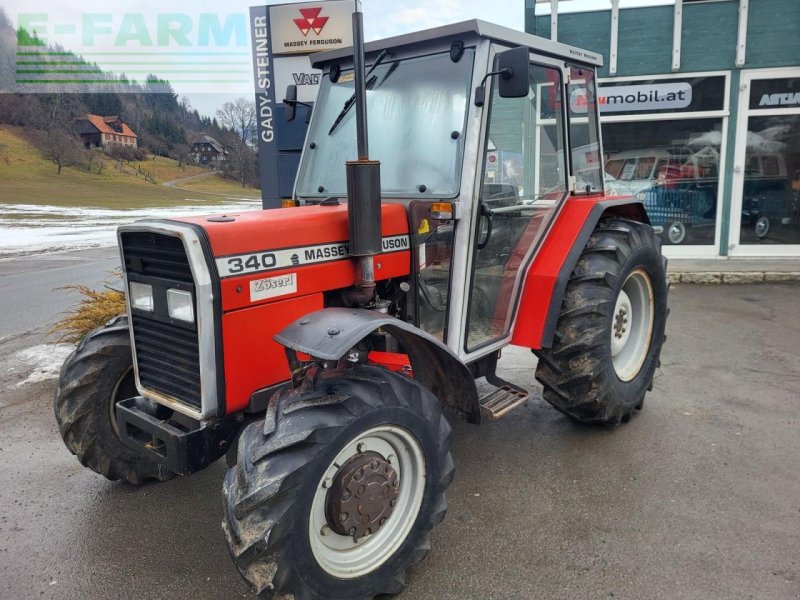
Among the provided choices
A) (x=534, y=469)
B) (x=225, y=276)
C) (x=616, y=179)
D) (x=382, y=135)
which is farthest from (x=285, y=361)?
(x=616, y=179)

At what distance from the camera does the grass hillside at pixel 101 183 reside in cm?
3897

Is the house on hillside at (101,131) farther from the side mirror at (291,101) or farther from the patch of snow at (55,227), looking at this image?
the side mirror at (291,101)

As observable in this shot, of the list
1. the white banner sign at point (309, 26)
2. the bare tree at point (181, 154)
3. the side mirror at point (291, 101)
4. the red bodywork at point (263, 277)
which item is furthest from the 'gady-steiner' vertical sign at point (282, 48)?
the bare tree at point (181, 154)

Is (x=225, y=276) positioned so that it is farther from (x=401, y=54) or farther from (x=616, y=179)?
(x=616, y=179)

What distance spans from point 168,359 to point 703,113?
28.9 feet

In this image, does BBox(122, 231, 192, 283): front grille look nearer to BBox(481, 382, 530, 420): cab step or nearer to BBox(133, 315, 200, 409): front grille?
BBox(133, 315, 200, 409): front grille

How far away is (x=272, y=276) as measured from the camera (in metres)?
2.67

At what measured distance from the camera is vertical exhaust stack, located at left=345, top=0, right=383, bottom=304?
2.58 meters

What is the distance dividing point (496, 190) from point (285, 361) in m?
1.49

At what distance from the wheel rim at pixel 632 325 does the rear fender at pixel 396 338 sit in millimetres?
1580

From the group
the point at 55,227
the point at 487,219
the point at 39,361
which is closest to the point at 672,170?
the point at 487,219

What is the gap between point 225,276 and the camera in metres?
2.50

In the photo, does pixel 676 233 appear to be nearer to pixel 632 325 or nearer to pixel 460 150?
pixel 632 325

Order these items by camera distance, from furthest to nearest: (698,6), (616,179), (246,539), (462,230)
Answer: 1. (616,179)
2. (698,6)
3. (462,230)
4. (246,539)
